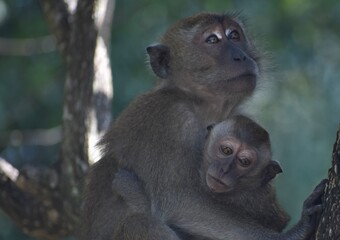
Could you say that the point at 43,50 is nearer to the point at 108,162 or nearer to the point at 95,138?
the point at 95,138

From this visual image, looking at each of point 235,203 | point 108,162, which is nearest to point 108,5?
point 108,162

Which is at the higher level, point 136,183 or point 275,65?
point 275,65

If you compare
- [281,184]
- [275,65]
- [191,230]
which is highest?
[275,65]

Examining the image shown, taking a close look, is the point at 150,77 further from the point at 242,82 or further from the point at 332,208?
the point at 332,208

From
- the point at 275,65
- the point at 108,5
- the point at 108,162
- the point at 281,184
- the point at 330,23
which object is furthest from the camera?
the point at 330,23

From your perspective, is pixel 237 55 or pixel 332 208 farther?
pixel 237 55

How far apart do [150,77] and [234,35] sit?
28.7 ft

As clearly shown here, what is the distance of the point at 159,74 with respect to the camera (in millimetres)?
10391

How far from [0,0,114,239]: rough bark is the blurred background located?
25.2ft

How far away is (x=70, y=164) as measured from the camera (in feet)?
37.2

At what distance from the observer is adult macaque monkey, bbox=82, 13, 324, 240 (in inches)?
379

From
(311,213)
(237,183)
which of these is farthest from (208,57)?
(311,213)

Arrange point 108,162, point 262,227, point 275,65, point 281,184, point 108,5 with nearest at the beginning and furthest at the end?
point 262,227 → point 108,162 → point 275,65 → point 108,5 → point 281,184

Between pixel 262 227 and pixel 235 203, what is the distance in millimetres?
345
